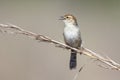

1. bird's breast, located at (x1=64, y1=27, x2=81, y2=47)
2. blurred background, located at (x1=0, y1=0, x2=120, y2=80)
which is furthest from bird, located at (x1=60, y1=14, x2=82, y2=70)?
blurred background, located at (x1=0, y1=0, x2=120, y2=80)

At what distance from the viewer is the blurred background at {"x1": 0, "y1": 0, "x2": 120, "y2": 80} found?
4.75 meters

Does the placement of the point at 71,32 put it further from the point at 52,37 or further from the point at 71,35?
the point at 52,37

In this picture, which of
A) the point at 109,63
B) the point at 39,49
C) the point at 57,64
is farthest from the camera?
the point at 39,49

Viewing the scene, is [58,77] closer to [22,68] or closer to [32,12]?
[22,68]

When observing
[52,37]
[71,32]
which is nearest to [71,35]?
[71,32]

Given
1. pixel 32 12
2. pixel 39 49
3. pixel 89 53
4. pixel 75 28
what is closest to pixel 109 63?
pixel 89 53

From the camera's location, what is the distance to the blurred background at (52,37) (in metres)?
4.75

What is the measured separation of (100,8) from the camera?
6836mm

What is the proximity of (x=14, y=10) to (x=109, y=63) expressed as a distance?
16.8 ft

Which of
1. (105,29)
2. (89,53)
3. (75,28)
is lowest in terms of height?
(105,29)

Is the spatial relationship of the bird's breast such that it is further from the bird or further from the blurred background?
the blurred background

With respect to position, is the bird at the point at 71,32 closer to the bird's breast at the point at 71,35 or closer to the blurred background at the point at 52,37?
the bird's breast at the point at 71,35

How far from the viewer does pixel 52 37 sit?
5395 millimetres

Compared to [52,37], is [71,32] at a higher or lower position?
higher
